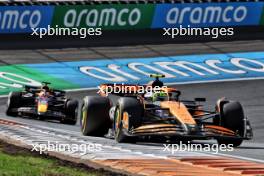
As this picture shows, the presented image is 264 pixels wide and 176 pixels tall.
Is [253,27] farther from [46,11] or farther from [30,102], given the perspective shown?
[30,102]

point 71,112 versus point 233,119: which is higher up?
point 71,112

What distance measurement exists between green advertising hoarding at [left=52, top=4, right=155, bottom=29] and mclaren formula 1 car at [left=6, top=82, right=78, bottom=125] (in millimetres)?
10092

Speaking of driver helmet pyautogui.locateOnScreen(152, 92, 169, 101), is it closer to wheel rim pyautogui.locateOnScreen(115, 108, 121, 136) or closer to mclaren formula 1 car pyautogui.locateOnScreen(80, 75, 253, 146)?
mclaren formula 1 car pyautogui.locateOnScreen(80, 75, 253, 146)

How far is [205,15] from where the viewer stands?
1280 inches

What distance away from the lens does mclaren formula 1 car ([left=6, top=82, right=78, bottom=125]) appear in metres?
21.5

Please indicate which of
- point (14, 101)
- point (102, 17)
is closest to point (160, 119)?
point (14, 101)

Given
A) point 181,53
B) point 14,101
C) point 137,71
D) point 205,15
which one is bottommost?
point 14,101

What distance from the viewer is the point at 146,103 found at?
14992 millimetres

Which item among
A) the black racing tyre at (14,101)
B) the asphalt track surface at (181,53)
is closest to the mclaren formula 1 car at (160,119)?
the black racing tyre at (14,101)

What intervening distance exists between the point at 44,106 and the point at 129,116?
808 cm

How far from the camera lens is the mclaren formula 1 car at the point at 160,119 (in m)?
13.6

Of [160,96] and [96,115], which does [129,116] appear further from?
[96,115]

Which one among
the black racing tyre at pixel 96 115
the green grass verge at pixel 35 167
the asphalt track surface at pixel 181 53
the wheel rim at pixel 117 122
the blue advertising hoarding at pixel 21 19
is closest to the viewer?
the green grass verge at pixel 35 167

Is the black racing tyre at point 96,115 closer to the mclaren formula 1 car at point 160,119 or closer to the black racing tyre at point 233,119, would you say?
the mclaren formula 1 car at point 160,119
